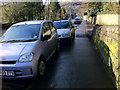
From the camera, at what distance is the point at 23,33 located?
400cm

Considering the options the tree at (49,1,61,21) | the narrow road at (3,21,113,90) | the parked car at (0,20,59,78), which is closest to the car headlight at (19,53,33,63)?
the parked car at (0,20,59,78)

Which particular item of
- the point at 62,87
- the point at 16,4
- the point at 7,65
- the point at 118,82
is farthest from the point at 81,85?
the point at 16,4

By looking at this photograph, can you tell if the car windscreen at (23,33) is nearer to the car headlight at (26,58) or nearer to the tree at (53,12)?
the car headlight at (26,58)

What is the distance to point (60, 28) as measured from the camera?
8531mm

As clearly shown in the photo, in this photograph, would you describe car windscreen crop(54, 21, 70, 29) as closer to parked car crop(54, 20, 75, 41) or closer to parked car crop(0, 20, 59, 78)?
parked car crop(54, 20, 75, 41)

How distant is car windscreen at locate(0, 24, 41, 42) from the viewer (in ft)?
12.6

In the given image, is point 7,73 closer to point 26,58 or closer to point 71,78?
point 26,58

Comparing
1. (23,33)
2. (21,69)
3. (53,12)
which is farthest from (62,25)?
(53,12)

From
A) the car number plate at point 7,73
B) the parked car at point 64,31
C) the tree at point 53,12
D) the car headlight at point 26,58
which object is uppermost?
the tree at point 53,12

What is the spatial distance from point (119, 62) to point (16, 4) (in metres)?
17.1

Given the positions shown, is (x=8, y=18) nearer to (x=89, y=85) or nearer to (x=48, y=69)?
(x=48, y=69)

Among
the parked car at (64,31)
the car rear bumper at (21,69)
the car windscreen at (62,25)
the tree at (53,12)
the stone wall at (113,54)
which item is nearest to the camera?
the stone wall at (113,54)

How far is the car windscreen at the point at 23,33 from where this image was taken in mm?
3836

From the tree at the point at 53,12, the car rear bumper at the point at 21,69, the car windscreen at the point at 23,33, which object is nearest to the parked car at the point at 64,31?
the car windscreen at the point at 23,33
